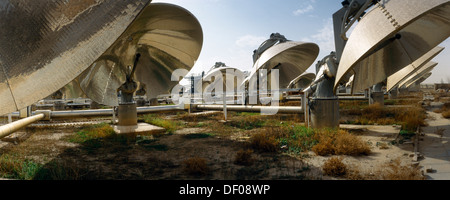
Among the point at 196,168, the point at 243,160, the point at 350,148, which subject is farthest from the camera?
the point at 350,148

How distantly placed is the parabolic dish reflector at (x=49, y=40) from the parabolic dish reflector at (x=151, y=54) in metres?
4.69

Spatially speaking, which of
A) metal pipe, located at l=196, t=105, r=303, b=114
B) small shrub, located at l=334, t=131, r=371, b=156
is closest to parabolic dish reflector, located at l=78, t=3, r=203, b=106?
metal pipe, located at l=196, t=105, r=303, b=114

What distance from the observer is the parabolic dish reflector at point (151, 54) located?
1012 cm

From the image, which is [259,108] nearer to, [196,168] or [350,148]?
[350,148]

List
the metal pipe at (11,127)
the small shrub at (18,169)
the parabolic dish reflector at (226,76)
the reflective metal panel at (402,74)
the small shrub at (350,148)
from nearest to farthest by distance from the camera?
the small shrub at (18,169), the small shrub at (350,148), the metal pipe at (11,127), the reflective metal panel at (402,74), the parabolic dish reflector at (226,76)

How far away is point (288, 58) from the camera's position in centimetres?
2231

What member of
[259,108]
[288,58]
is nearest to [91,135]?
[259,108]

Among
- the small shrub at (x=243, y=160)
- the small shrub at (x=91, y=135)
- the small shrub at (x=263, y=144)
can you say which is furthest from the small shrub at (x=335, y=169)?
the small shrub at (x=91, y=135)

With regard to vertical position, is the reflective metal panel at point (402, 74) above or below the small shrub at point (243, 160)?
above

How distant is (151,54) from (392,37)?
988cm

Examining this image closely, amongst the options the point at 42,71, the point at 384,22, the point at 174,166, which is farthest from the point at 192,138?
the point at 384,22

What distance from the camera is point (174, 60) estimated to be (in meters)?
12.7

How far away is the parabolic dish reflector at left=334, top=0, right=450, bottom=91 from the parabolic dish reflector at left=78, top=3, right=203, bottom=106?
20.0ft

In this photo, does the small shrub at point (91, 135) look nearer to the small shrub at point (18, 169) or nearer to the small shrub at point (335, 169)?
the small shrub at point (18, 169)
